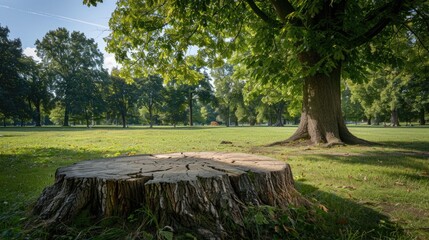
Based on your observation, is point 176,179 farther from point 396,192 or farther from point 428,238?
point 396,192

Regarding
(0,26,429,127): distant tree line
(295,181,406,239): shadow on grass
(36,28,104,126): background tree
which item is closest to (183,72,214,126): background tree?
(0,26,429,127): distant tree line

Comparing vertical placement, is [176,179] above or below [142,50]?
below

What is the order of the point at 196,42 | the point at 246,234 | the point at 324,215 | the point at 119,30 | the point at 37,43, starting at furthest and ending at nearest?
the point at 37,43
the point at 196,42
the point at 119,30
the point at 324,215
the point at 246,234

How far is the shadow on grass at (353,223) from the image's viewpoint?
2.91 metres

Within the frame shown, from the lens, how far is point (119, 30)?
10.1 metres

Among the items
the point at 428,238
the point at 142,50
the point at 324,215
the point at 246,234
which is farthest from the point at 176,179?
the point at 142,50

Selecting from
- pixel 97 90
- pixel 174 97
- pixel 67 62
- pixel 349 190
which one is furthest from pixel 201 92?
pixel 349 190

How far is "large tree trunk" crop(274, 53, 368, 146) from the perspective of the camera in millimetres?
10328

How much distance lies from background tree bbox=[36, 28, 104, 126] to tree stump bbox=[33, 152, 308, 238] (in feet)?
186

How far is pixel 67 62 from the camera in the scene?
182ft

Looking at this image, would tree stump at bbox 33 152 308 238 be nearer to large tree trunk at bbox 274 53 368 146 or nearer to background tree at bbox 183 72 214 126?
large tree trunk at bbox 274 53 368 146

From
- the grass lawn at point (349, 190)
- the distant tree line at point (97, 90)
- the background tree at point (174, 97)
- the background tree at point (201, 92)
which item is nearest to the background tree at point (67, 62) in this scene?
the distant tree line at point (97, 90)

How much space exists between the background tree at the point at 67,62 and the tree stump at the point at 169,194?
56803mm

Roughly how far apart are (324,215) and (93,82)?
200 ft
